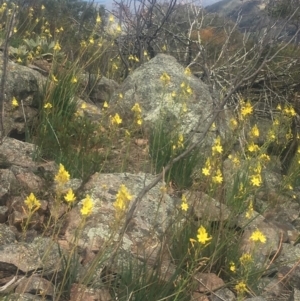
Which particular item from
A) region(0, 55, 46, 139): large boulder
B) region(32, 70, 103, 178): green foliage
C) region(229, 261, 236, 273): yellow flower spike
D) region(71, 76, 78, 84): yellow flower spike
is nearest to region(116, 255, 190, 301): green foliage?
region(229, 261, 236, 273): yellow flower spike

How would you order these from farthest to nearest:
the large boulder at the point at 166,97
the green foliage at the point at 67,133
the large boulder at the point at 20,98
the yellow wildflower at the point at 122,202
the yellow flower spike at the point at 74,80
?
the large boulder at the point at 166,97
the yellow flower spike at the point at 74,80
the large boulder at the point at 20,98
the green foliage at the point at 67,133
the yellow wildflower at the point at 122,202

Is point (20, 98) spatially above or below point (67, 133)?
above

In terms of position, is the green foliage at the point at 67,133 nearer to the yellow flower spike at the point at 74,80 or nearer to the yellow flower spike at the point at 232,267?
the yellow flower spike at the point at 74,80

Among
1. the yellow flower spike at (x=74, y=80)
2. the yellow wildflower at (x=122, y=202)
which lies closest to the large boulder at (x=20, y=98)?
the yellow flower spike at (x=74, y=80)

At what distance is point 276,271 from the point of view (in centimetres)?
293

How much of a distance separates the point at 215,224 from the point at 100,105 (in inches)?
94.7

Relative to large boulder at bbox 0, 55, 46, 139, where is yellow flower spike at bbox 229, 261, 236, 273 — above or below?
below

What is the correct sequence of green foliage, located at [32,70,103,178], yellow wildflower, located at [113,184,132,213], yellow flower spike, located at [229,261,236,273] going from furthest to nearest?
green foliage, located at [32,70,103,178], yellow flower spike, located at [229,261,236,273], yellow wildflower, located at [113,184,132,213]

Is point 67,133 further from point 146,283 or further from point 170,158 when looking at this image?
point 146,283

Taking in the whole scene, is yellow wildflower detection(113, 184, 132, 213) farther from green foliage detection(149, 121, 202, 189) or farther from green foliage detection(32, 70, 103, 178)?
green foliage detection(149, 121, 202, 189)

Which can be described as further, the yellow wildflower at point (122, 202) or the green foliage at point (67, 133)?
the green foliage at point (67, 133)

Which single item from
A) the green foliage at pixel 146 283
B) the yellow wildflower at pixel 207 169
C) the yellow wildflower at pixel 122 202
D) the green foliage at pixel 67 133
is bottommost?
the green foliage at pixel 146 283

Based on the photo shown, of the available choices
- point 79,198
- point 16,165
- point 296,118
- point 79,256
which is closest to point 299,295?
point 79,256

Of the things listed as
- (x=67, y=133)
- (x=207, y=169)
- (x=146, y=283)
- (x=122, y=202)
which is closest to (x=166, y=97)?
(x=67, y=133)
